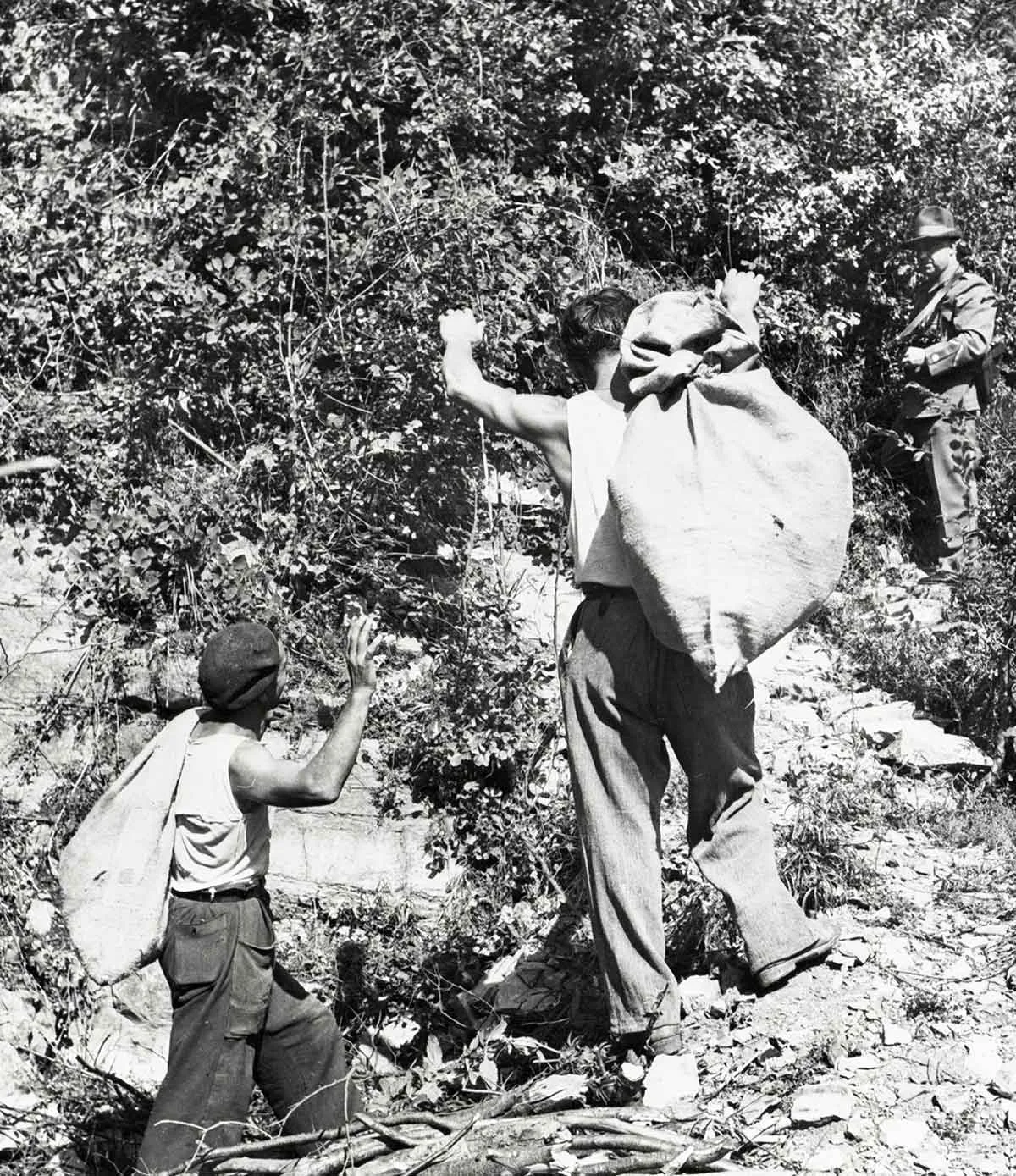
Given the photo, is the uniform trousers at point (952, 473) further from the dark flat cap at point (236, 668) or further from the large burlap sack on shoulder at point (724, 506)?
the dark flat cap at point (236, 668)

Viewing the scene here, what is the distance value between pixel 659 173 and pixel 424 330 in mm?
1963

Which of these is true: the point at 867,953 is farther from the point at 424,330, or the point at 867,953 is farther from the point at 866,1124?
the point at 424,330

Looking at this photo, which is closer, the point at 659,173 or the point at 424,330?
the point at 424,330

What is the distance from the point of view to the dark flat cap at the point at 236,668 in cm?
400

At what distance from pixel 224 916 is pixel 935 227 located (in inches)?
217

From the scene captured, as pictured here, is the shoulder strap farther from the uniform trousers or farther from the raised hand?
the raised hand

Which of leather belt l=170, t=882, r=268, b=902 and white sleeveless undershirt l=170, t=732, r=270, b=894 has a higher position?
white sleeveless undershirt l=170, t=732, r=270, b=894

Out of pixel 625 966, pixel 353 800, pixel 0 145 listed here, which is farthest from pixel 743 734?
pixel 0 145

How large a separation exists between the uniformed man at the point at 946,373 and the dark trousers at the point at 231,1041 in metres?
4.45

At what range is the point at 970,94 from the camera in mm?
8445

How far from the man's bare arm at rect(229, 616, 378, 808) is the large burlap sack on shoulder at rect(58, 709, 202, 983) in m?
0.23

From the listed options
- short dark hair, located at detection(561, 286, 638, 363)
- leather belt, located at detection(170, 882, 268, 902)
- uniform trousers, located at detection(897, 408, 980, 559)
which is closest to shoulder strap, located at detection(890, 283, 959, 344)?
uniform trousers, located at detection(897, 408, 980, 559)

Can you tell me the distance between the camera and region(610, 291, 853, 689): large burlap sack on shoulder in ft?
12.4

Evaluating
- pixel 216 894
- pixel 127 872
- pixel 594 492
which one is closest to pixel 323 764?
pixel 216 894
